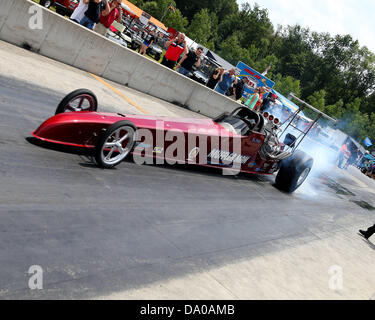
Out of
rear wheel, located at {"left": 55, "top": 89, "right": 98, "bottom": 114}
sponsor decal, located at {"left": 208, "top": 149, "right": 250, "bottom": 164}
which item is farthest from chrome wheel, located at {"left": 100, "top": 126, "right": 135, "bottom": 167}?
sponsor decal, located at {"left": 208, "top": 149, "right": 250, "bottom": 164}

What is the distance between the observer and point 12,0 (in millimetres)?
9484

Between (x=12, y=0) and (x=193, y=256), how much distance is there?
829 centimetres

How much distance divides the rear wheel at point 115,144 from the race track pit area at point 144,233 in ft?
0.58

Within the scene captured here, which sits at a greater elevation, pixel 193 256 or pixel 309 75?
pixel 309 75

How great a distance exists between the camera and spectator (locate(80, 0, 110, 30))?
35.9 ft

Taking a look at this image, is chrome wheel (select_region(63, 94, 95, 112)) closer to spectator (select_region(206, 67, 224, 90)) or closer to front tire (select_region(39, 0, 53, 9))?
spectator (select_region(206, 67, 224, 90))

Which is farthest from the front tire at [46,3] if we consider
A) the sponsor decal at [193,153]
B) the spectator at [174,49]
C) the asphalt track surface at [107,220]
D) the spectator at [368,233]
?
the spectator at [368,233]

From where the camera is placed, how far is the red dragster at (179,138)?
5527 mm

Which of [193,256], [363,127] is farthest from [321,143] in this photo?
[363,127]

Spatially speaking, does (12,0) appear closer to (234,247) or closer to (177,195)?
(177,195)
